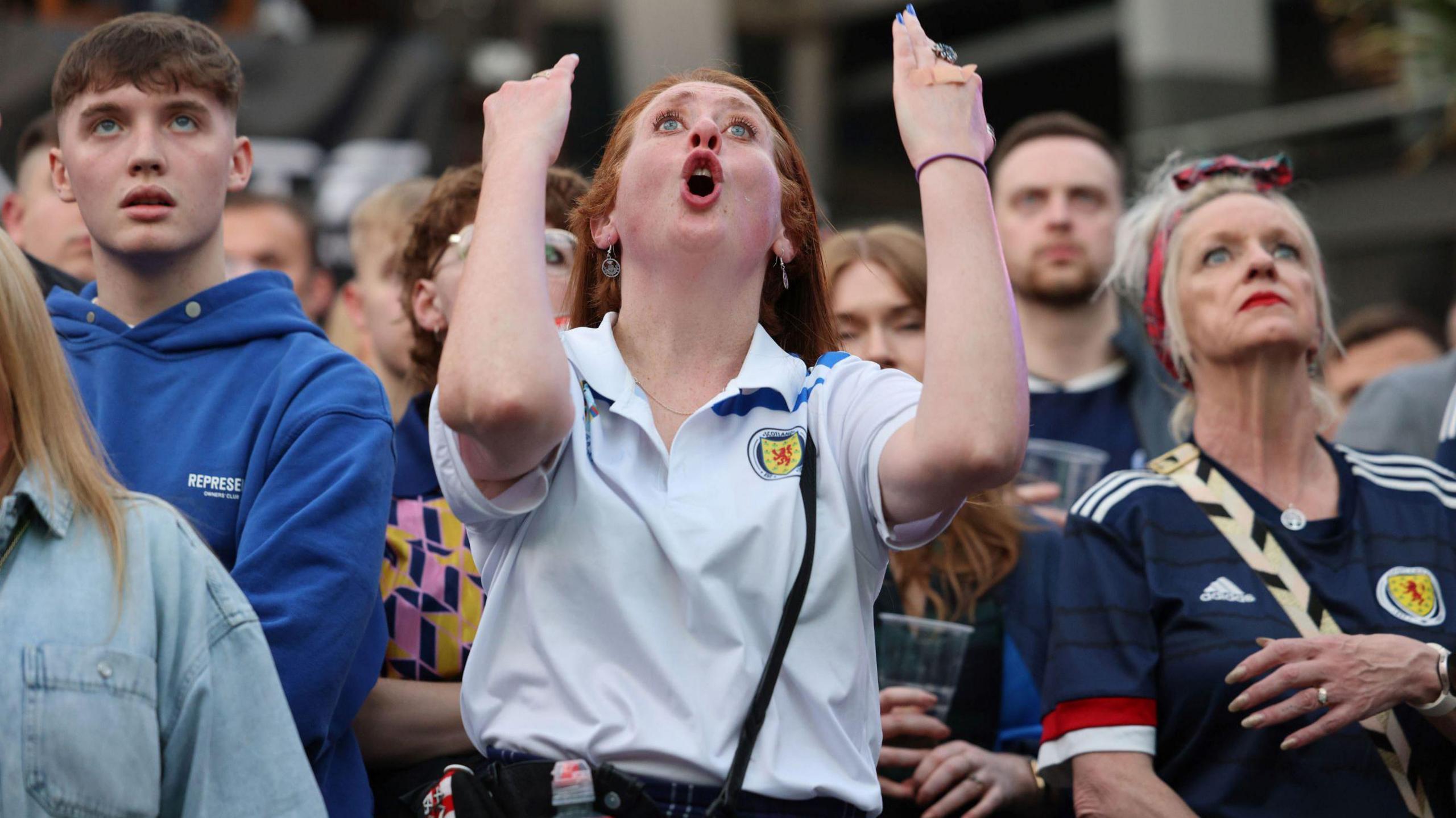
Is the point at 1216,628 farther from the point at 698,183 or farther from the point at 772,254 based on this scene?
the point at 698,183

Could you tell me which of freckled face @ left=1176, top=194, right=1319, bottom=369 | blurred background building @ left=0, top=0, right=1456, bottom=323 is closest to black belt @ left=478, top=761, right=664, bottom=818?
blurred background building @ left=0, top=0, right=1456, bottom=323

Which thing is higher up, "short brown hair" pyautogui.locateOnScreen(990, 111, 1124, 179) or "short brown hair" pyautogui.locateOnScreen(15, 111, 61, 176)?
"short brown hair" pyautogui.locateOnScreen(15, 111, 61, 176)

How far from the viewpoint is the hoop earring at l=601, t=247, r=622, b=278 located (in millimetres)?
2637

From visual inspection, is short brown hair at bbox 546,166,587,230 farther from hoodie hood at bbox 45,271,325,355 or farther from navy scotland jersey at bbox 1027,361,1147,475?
navy scotland jersey at bbox 1027,361,1147,475

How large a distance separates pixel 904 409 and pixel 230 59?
5.75ft

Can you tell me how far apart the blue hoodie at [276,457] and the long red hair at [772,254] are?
0.50 m

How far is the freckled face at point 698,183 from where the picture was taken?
7.83ft

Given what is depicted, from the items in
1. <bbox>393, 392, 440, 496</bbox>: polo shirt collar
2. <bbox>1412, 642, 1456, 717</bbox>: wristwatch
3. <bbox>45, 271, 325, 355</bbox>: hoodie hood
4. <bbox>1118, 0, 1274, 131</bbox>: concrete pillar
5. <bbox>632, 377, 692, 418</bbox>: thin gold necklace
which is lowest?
<bbox>1412, 642, 1456, 717</bbox>: wristwatch

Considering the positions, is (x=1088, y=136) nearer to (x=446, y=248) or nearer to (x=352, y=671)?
(x=446, y=248)

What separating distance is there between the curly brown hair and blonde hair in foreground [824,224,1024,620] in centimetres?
62

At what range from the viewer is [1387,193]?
13734 millimetres

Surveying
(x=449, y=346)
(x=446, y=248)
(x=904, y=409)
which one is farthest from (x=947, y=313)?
(x=446, y=248)

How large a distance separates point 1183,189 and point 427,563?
2.11m

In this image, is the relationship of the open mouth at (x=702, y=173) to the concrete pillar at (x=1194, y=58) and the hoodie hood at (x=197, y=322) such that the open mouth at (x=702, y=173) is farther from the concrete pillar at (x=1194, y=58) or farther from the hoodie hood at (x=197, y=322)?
the concrete pillar at (x=1194, y=58)
